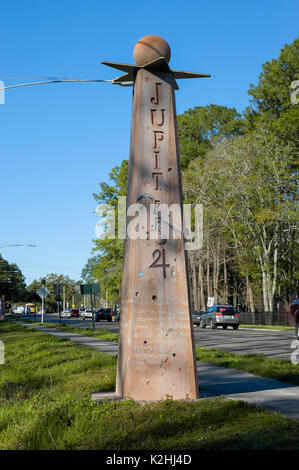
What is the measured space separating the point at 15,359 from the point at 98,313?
1809 inches

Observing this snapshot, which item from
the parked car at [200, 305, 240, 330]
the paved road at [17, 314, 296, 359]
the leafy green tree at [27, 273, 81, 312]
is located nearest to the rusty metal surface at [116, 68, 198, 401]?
the paved road at [17, 314, 296, 359]

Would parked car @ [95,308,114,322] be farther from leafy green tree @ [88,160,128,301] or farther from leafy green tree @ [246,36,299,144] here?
leafy green tree @ [246,36,299,144]

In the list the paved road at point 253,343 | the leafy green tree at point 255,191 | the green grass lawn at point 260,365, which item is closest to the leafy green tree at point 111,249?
the leafy green tree at point 255,191

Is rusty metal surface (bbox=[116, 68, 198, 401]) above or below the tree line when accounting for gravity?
below

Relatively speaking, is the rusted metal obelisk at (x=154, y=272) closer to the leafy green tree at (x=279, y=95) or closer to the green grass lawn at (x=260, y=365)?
the green grass lawn at (x=260, y=365)

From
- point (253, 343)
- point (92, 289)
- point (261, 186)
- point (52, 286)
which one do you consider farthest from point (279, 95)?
point (52, 286)

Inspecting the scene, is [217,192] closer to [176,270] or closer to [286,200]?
[286,200]

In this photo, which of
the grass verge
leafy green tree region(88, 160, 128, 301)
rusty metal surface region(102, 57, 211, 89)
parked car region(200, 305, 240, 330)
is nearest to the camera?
rusty metal surface region(102, 57, 211, 89)

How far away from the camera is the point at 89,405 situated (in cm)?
665

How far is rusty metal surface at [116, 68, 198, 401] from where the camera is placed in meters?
7.10

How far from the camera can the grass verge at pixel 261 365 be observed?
970cm

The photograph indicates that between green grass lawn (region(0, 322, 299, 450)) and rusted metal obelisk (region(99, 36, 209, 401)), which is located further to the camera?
rusted metal obelisk (region(99, 36, 209, 401))

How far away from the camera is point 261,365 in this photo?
11.2 metres
